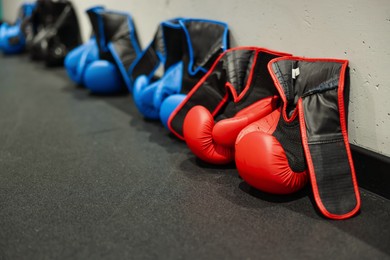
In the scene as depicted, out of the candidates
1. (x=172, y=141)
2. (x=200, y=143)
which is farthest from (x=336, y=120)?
(x=172, y=141)

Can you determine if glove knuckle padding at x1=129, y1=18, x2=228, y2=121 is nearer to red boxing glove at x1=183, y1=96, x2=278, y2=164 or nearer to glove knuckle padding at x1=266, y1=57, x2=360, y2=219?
red boxing glove at x1=183, y1=96, x2=278, y2=164

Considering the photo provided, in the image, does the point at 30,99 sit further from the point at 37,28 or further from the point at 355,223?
the point at 355,223

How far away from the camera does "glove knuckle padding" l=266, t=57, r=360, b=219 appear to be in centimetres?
162

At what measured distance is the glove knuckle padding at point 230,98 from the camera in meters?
1.95

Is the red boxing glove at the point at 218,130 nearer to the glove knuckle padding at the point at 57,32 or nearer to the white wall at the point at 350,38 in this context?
the white wall at the point at 350,38

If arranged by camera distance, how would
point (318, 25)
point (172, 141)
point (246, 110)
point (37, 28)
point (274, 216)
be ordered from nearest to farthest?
1. point (274, 216)
2. point (318, 25)
3. point (246, 110)
4. point (172, 141)
5. point (37, 28)

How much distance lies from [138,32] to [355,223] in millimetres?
2460

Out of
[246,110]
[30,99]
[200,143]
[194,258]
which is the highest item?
[246,110]

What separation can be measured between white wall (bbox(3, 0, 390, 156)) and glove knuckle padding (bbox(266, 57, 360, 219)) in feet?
0.32

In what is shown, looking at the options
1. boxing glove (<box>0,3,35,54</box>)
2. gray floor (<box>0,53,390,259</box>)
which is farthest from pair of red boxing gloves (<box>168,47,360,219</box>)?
boxing glove (<box>0,3,35,54</box>)

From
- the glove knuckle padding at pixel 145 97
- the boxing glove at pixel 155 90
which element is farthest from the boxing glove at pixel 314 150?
the glove knuckle padding at pixel 145 97

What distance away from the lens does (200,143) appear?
1984 millimetres

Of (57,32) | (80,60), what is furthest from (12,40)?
(80,60)

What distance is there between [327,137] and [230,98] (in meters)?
0.64
